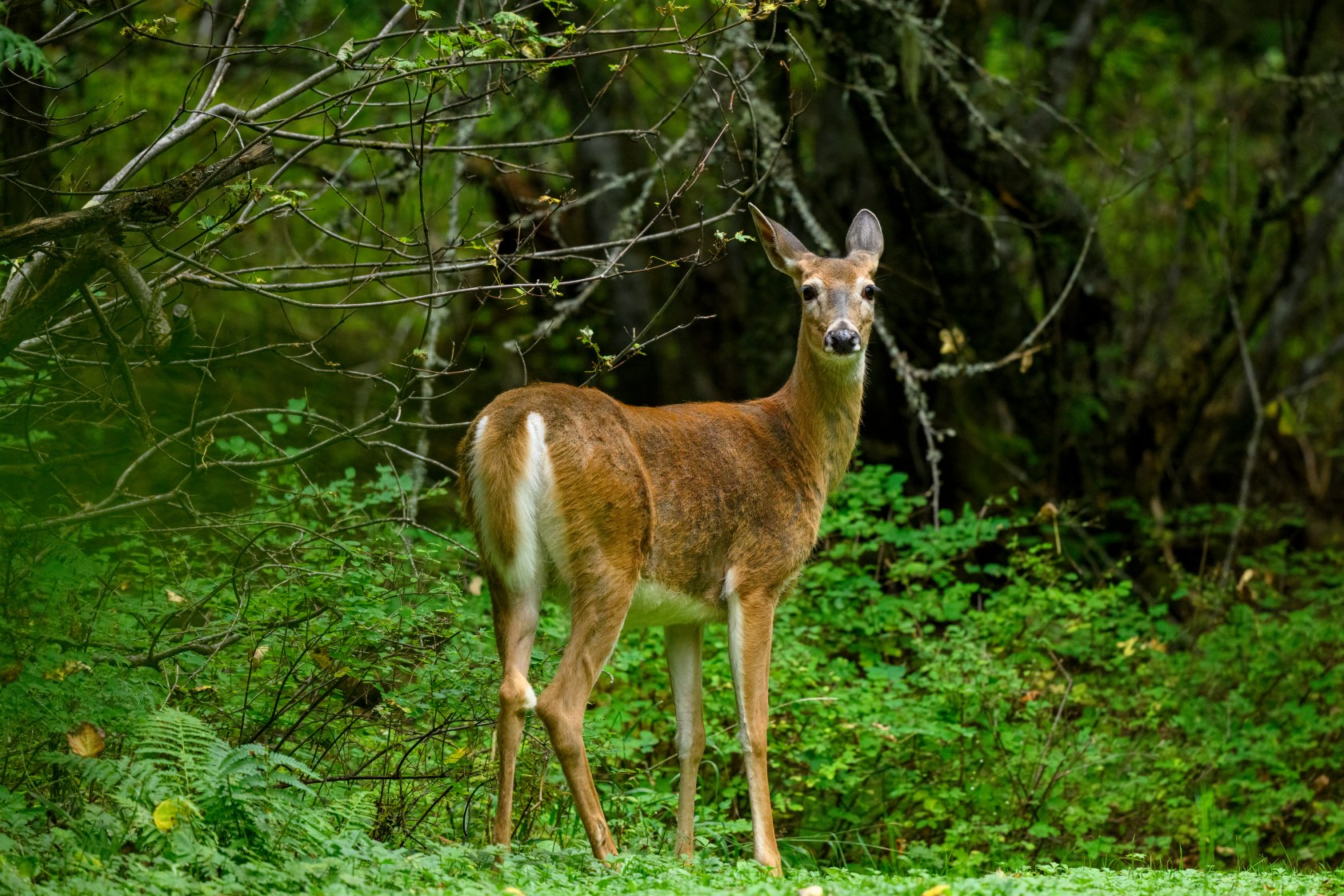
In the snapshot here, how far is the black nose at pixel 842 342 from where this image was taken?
6.19 metres

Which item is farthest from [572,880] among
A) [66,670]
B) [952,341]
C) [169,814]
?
[952,341]

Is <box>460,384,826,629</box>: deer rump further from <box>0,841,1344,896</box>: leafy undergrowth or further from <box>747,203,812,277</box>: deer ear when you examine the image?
<box>0,841,1344,896</box>: leafy undergrowth

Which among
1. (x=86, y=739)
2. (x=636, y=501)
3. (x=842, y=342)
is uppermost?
(x=842, y=342)

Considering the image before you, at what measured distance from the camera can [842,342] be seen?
619cm

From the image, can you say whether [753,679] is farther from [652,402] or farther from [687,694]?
[652,402]

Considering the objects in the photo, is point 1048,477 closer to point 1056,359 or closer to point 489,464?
point 1056,359

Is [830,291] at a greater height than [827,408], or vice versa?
[830,291]

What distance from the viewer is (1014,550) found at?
8844 millimetres

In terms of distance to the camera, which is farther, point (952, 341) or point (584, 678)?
point (952, 341)

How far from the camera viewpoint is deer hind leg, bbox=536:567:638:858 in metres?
5.14

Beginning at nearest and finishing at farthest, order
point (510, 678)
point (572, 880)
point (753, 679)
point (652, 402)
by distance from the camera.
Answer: point (572, 880) → point (510, 678) → point (753, 679) → point (652, 402)

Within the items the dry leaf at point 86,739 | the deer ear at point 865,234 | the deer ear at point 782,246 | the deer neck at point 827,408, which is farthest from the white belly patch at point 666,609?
the deer ear at point 865,234

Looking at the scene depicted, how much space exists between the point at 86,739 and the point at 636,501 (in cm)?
212

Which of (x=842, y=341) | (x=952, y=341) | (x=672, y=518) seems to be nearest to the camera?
(x=672, y=518)
